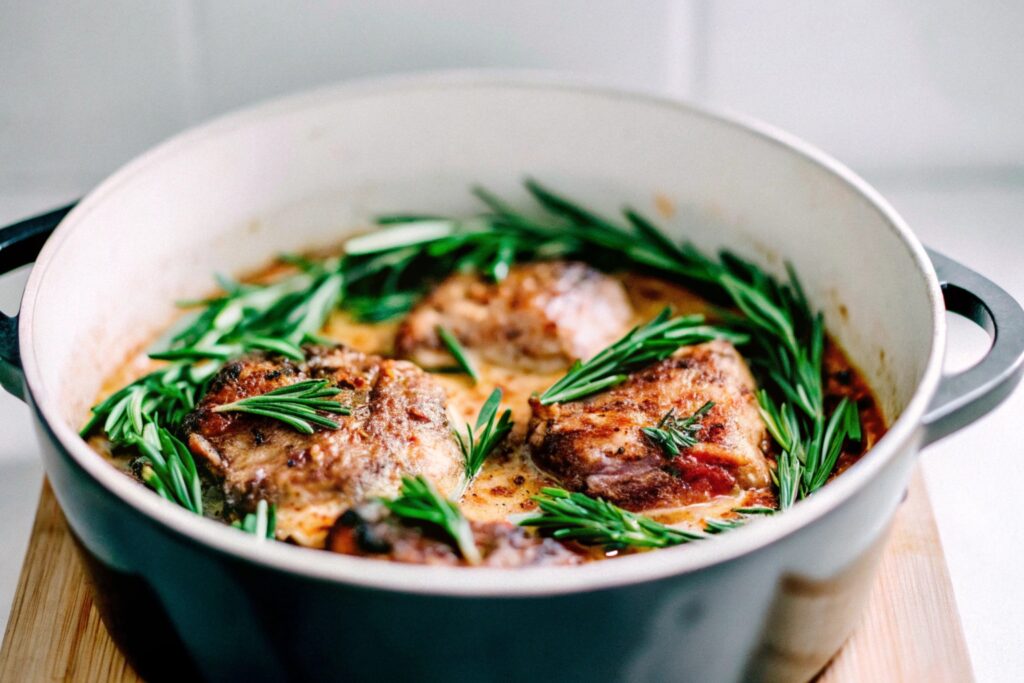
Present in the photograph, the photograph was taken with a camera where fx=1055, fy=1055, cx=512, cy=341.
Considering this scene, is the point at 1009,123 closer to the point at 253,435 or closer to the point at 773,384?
the point at 773,384

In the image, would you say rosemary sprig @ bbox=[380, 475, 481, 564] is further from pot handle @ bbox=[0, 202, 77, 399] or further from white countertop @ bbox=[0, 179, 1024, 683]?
white countertop @ bbox=[0, 179, 1024, 683]

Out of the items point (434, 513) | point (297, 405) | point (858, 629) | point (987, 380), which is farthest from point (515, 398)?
point (987, 380)

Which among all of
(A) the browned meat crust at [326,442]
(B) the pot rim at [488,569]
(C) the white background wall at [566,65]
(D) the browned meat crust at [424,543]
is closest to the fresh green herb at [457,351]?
(A) the browned meat crust at [326,442]

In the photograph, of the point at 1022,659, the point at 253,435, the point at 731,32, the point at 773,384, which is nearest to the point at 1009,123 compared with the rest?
the point at 731,32

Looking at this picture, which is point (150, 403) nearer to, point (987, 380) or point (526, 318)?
point (526, 318)

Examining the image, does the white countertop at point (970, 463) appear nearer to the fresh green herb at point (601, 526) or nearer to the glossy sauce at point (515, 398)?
the glossy sauce at point (515, 398)

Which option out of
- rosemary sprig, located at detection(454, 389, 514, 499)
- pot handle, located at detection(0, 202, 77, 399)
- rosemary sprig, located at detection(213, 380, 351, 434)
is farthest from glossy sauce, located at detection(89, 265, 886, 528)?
pot handle, located at detection(0, 202, 77, 399)
